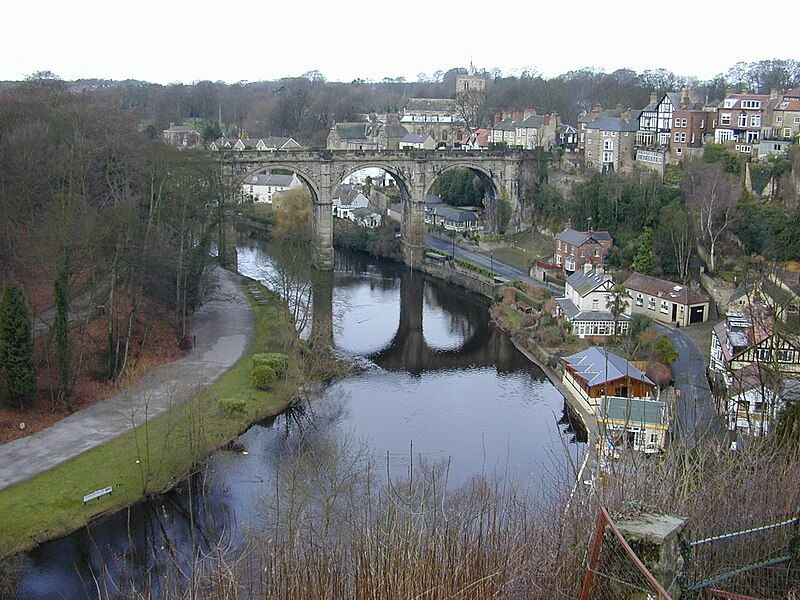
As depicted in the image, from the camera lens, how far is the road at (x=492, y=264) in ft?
124

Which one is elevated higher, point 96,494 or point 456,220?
point 456,220

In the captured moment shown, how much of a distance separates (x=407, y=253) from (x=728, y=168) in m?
16.2

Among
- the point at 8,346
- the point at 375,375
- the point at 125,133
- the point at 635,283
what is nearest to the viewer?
the point at 8,346

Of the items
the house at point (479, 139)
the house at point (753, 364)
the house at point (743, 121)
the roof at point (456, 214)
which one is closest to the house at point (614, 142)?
the house at point (743, 121)

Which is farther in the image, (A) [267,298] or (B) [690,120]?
(B) [690,120]

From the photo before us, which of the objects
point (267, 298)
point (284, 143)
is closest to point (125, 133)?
point (267, 298)

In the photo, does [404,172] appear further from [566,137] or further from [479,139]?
[479,139]

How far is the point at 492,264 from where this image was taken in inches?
1677

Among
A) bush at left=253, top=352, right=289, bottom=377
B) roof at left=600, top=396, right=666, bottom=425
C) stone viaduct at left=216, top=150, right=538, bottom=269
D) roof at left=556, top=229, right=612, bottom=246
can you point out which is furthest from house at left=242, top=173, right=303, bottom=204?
roof at left=600, top=396, right=666, bottom=425

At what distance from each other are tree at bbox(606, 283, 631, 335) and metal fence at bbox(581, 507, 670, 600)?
76.1 ft

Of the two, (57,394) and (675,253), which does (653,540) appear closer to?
(57,394)

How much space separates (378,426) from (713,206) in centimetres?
1914

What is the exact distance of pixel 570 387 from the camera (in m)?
26.0

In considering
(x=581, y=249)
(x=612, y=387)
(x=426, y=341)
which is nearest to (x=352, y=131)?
(x=581, y=249)
